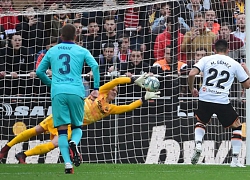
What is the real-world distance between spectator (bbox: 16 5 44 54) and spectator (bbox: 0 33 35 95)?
0.24 m

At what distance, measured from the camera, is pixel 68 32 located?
381 inches

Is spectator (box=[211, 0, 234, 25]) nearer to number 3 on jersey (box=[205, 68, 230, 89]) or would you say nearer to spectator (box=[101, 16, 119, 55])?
spectator (box=[101, 16, 119, 55])

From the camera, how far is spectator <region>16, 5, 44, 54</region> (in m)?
15.5

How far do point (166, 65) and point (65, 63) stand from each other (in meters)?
5.25

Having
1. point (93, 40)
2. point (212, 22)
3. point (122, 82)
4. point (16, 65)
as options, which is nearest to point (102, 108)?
point (122, 82)

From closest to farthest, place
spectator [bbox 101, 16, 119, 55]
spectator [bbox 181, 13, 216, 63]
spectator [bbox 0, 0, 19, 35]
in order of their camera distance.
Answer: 1. spectator [bbox 181, 13, 216, 63]
2. spectator [bbox 101, 16, 119, 55]
3. spectator [bbox 0, 0, 19, 35]

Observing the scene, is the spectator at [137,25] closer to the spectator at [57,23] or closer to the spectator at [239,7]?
the spectator at [57,23]

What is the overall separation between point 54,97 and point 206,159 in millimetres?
5012

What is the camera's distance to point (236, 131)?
468 inches

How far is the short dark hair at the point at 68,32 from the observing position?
31.6ft

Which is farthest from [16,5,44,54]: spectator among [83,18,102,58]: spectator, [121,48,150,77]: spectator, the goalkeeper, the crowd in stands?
the goalkeeper

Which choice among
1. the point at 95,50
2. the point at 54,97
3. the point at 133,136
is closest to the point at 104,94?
Result: the point at 133,136

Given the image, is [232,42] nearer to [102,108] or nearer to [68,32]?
[102,108]

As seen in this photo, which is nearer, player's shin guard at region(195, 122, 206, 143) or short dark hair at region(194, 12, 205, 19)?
player's shin guard at region(195, 122, 206, 143)
